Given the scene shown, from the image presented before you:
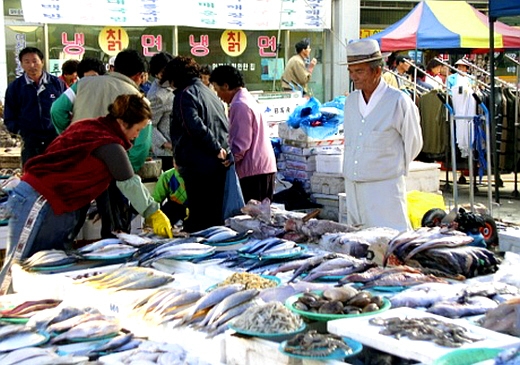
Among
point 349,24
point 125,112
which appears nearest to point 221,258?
point 125,112

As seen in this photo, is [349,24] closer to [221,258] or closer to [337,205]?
[337,205]

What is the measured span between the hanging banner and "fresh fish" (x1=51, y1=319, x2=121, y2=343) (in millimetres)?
12472

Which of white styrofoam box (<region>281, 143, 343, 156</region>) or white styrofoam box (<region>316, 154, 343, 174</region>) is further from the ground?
white styrofoam box (<region>281, 143, 343, 156</region>)

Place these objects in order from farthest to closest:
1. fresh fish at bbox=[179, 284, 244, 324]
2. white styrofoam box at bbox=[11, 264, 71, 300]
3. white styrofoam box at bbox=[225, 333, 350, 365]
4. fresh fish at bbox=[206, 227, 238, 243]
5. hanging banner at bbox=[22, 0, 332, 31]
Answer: hanging banner at bbox=[22, 0, 332, 31] → fresh fish at bbox=[206, 227, 238, 243] → white styrofoam box at bbox=[11, 264, 71, 300] → fresh fish at bbox=[179, 284, 244, 324] → white styrofoam box at bbox=[225, 333, 350, 365]

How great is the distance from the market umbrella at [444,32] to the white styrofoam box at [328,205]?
544cm

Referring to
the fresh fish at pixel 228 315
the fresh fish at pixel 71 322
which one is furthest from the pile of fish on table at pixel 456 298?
the fresh fish at pixel 71 322

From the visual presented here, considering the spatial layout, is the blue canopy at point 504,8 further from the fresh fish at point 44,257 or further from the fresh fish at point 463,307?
the fresh fish at point 463,307

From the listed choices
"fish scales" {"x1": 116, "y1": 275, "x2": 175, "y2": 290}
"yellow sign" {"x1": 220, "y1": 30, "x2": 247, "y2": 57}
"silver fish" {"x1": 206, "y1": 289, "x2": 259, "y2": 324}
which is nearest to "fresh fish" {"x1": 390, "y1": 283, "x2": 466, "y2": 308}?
"silver fish" {"x1": 206, "y1": 289, "x2": 259, "y2": 324}

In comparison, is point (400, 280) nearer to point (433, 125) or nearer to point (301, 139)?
point (301, 139)

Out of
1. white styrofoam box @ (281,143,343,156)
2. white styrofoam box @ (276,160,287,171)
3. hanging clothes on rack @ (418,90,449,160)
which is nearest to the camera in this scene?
white styrofoam box @ (281,143,343,156)

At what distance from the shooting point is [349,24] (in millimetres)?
19688

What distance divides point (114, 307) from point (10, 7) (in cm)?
1260

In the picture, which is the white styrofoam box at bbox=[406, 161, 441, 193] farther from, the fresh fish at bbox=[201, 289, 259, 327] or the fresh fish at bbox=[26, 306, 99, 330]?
the fresh fish at bbox=[26, 306, 99, 330]

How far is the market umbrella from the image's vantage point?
1449 centimetres
